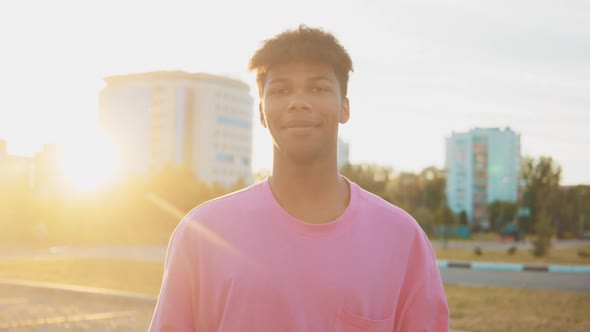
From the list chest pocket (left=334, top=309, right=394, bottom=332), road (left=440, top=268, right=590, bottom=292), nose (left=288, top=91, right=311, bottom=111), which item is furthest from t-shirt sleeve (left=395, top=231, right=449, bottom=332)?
road (left=440, top=268, right=590, bottom=292)

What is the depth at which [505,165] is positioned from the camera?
422 feet

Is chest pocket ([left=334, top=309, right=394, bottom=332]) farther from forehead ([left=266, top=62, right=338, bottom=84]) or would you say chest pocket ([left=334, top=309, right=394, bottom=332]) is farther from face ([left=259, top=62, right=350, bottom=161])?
forehead ([left=266, top=62, right=338, bottom=84])

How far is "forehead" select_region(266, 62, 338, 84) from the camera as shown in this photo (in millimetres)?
2182

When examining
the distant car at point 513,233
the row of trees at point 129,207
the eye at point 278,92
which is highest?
the eye at point 278,92

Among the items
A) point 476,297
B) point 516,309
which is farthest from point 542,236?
point 516,309

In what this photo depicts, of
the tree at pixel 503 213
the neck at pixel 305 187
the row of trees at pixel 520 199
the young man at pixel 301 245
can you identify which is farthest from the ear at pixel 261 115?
the tree at pixel 503 213

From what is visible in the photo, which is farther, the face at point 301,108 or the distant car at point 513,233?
the distant car at point 513,233

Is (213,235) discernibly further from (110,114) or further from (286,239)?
(110,114)

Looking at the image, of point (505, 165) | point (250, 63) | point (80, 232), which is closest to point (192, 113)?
point (505, 165)

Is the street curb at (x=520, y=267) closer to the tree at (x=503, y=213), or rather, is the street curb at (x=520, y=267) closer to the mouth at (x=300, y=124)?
the mouth at (x=300, y=124)

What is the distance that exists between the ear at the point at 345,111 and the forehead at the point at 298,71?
0.17 metres

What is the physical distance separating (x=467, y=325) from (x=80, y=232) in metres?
42.0

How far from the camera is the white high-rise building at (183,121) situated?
122 meters

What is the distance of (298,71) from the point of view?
2184 mm
